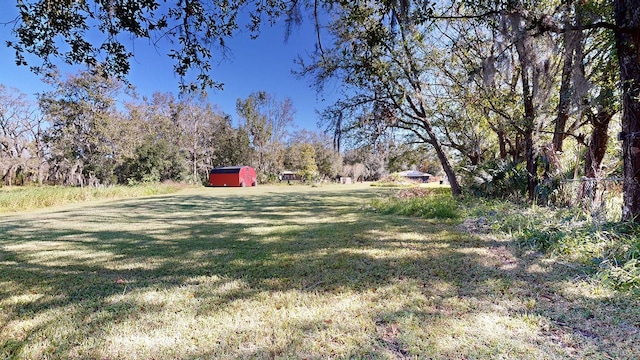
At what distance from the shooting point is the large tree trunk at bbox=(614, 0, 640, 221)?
3.08 m

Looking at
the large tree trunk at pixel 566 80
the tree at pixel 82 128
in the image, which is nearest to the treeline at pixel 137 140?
the tree at pixel 82 128

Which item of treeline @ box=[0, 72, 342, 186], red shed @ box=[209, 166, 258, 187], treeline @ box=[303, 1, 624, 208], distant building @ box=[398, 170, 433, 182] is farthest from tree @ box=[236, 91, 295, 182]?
treeline @ box=[303, 1, 624, 208]

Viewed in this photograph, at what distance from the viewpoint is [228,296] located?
2.35 metres

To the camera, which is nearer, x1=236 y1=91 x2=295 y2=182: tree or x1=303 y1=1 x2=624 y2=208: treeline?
x1=303 y1=1 x2=624 y2=208: treeline

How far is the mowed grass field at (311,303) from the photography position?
1643mm

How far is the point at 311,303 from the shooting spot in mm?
2199

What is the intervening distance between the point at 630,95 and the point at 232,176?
970 inches

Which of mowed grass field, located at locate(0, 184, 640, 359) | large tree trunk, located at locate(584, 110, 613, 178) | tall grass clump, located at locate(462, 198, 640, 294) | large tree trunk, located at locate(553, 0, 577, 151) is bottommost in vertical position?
mowed grass field, located at locate(0, 184, 640, 359)

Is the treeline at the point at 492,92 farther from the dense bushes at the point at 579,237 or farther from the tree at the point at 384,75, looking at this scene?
the dense bushes at the point at 579,237

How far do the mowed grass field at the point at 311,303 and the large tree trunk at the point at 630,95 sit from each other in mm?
1360

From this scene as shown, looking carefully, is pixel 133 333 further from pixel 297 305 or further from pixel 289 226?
pixel 289 226

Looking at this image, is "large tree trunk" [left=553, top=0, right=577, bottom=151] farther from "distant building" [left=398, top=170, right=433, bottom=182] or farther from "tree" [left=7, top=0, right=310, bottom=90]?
"distant building" [left=398, top=170, right=433, bottom=182]

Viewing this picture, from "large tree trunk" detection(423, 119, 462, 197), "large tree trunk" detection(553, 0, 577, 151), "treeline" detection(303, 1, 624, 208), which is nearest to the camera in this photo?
"large tree trunk" detection(553, 0, 577, 151)

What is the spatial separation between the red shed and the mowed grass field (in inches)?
832
